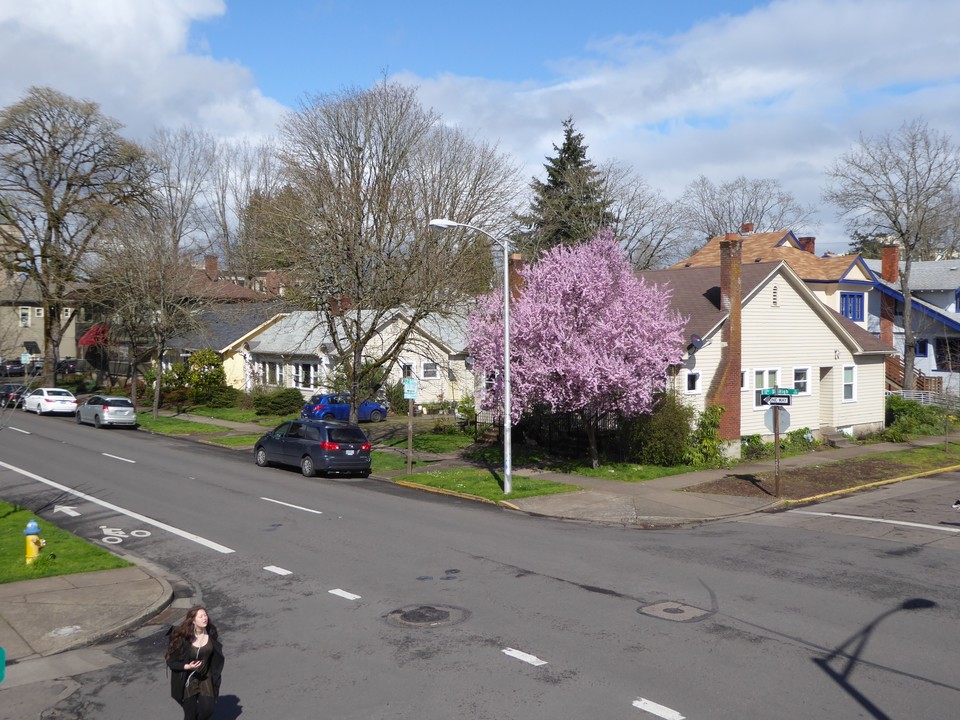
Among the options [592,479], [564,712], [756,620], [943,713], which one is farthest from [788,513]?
[564,712]

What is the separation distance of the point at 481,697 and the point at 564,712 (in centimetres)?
90

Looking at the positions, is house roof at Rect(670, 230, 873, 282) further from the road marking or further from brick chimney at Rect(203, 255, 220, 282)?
brick chimney at Rect(203, 255, 220, 282)

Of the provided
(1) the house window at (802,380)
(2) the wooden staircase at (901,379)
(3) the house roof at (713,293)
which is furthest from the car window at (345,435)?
(2) the wooden staircase at (901,379)

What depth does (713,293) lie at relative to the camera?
30.8 meters

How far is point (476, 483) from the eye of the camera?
24.6m

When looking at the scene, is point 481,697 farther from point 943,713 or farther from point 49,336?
point 49,336

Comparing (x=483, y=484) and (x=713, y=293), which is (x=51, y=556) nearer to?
(x=483, y=484)

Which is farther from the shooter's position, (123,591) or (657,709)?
(123,591)

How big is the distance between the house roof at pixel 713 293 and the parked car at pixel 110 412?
25.2 metres

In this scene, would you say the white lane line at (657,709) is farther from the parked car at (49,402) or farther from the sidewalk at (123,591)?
the parked car at (49,402)

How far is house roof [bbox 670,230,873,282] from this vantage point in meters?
43.0

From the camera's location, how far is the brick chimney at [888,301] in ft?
153

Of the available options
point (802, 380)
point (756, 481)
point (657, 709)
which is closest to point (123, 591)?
point (657, 709)

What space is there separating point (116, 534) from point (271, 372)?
3445 cm
